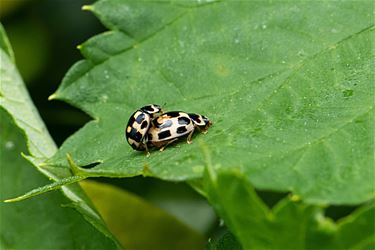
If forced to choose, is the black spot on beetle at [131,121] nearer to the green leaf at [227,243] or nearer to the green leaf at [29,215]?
the green leaf at [29,215]

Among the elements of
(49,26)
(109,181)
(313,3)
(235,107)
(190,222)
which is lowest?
(190,222)

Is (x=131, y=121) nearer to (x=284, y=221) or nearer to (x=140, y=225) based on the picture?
(x=140, y=225)

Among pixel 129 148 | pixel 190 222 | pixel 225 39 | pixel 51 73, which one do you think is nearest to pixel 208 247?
pixel 129 148

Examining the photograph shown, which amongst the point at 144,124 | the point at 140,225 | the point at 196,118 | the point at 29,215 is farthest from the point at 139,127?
the point at 140,225

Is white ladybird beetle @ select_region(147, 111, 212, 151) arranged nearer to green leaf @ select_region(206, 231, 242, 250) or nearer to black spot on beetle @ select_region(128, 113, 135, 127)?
black spot on beetle @ select_region(128, 113, 135, 127)

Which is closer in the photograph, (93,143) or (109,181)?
(93,143)

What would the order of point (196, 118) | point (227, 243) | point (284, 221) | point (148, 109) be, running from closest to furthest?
point (284, 221) → point (227, 243) → point (196, 118) → point (148, 109)

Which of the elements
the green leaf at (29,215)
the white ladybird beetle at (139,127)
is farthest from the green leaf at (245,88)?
the green leaf at (29,215)

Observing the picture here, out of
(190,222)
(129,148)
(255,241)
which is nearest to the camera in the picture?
(255,241)

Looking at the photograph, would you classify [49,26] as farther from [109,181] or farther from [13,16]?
[109,181]
